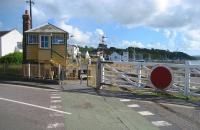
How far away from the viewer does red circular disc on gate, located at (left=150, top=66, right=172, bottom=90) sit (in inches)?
604

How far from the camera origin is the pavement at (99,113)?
9.27 meters

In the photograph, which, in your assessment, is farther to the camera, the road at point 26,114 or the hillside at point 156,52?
the hillside at point 156,52

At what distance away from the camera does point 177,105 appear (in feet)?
42.0

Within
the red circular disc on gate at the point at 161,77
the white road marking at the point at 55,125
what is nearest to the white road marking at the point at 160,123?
the white road marking at the point at 55,125

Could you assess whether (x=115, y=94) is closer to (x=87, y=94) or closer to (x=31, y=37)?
(x=87, y=94)

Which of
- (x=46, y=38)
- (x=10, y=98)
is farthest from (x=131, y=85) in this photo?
(x=46, y=38)

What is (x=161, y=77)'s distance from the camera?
Answer: 1563cm

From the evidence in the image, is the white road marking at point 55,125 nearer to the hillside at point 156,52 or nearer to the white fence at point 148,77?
the white fence at point 148,77

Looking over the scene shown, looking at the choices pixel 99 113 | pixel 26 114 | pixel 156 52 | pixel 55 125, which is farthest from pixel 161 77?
pixel 156 52

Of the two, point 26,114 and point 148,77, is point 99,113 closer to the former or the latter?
point 26,114

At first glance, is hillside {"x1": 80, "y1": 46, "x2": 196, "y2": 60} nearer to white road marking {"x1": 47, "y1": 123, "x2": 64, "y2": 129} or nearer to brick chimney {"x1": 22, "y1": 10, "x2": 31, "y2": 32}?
brick chimney {"x1": 22, "y1": 10, "x2": 31, "y2": 32}

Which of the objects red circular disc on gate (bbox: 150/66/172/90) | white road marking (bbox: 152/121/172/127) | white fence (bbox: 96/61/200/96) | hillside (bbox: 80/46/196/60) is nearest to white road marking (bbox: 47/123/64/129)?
white road marking (bbox: 152/121/172/127)

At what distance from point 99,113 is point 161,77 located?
17.4 feet

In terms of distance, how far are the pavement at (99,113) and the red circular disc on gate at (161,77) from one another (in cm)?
92
